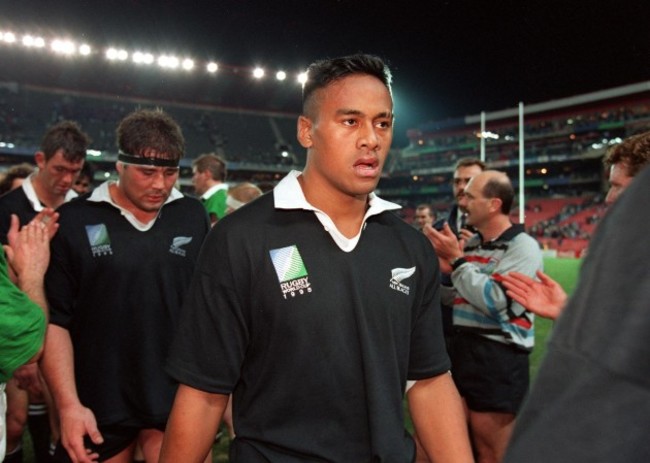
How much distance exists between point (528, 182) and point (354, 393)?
56.8m

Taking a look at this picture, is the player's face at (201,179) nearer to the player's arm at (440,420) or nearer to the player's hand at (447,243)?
the player's hand at (447,243)

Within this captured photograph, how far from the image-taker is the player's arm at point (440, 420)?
202 centimetres

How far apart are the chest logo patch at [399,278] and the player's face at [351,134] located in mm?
304

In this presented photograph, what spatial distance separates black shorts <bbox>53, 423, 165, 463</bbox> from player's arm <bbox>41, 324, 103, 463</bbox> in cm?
15

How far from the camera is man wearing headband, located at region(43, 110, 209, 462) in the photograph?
2.91m

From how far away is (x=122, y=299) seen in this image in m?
2.94

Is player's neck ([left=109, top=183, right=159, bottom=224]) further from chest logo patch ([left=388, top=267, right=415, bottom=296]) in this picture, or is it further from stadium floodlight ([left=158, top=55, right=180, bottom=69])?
stadium floodlight ([left=158, top=55, right=180, bottom=69])

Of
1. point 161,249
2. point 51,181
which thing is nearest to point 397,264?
point 161,249

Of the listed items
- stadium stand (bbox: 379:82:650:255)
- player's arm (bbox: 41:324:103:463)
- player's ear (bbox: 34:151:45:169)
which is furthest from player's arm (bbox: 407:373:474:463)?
stadium stand (bbox: 379:82:650:255)

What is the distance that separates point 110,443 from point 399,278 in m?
1.89

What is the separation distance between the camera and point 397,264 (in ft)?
6.77

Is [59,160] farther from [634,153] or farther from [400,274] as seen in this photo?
[634,153]

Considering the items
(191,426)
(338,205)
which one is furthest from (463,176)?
(191,426)

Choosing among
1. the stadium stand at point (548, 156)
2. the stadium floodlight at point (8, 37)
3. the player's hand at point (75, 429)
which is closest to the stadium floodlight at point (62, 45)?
the stadium floodlight at point (8, 37)
